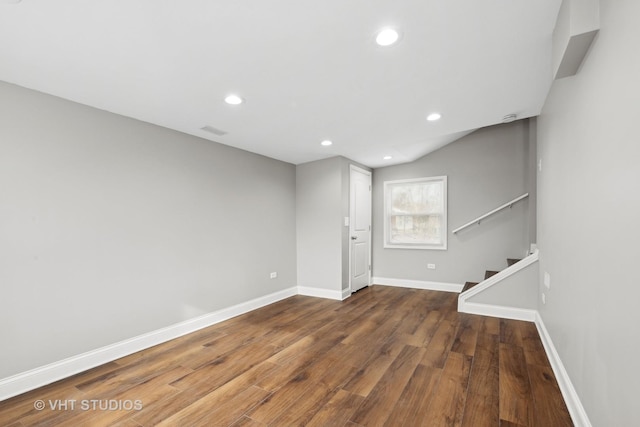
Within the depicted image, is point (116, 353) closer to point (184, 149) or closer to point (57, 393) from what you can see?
point (57, 393)

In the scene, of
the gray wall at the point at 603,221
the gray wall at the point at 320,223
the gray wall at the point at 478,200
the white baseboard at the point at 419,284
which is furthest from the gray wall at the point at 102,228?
the gray wall at the point at 603,221

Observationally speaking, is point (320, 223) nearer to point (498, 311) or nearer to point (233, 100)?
point (233, 100)

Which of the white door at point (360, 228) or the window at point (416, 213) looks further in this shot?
the window at point (416, 213)

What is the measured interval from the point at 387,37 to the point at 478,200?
387 cm

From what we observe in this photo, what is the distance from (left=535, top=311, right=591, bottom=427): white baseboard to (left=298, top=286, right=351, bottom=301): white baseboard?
2577 millimetres

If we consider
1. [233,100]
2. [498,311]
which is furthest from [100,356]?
[498,311]

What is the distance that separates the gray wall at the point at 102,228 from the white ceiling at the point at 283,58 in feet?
1.00

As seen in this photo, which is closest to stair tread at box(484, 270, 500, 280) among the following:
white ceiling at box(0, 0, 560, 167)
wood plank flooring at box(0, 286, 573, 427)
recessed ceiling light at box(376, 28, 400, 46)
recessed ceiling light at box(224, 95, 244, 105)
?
wood plank flooring at box(0, 286, 573, 427)

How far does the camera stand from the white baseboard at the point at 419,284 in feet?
16.0

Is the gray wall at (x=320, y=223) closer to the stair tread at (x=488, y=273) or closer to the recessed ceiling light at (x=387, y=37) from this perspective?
the stair tread at (x=488, y=273)

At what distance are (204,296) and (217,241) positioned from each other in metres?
0.69

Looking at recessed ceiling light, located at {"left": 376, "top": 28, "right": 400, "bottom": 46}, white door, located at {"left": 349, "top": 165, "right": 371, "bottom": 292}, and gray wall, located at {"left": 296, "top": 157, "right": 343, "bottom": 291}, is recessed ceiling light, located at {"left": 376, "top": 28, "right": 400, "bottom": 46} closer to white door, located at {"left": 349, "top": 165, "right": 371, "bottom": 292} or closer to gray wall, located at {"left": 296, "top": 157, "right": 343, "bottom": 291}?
gray wall, located at {"left": 296, "top": 157, "right": 343, "bottom": 291}

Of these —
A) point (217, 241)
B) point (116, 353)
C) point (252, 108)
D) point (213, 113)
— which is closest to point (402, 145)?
point (252, 108)

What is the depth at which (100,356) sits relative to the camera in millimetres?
2473
